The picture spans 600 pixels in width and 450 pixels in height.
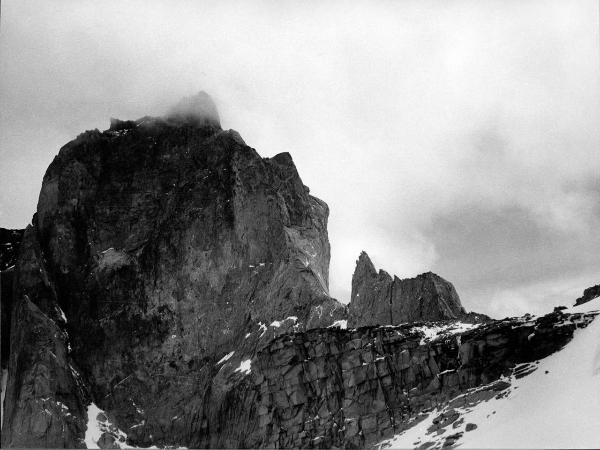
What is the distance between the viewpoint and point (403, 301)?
550 ft

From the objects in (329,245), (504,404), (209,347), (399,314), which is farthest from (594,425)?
(329,245)

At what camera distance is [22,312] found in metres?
176

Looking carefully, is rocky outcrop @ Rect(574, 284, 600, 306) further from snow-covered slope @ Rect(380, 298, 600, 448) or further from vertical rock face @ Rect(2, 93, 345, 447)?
vertical rock face @ Rect(2, 93, 345, 447)

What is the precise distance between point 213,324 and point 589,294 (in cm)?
7270

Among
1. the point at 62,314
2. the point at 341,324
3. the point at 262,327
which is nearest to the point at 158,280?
the point at 62,314

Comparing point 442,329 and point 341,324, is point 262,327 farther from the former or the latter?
point 442,329

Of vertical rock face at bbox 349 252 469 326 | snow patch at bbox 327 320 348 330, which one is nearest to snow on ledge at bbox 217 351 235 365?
snow patch at bbox 327 320 348 330

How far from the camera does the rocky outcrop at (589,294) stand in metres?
158

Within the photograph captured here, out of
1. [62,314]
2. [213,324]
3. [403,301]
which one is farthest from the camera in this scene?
[62,314]

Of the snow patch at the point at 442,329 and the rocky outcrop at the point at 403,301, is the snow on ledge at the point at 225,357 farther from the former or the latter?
the snow patch at the point at 442,329

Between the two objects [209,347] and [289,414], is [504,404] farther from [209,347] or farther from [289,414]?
[209,347]

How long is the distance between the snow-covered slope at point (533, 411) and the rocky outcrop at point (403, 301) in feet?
94.6

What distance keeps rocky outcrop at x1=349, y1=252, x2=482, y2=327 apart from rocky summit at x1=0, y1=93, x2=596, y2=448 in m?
0.34

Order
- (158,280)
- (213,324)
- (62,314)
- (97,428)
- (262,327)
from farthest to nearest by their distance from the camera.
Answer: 1. (62,314)
2. (158,280)
3. (213,324)
4. (262,327)
5. (97,428)
